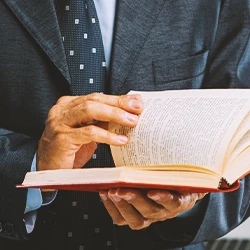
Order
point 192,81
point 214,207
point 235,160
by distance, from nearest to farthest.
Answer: point 235,160, point 214,207, point 192,81

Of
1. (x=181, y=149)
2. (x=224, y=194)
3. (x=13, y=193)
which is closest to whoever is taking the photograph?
(x=181, y=149)

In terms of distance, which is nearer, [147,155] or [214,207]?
[147,155]

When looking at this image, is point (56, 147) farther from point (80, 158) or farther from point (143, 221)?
point (143, 221)

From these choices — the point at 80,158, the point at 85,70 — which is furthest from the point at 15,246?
the point at 85,70

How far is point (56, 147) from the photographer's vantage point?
925 mm

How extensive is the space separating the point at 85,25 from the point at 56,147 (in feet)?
1.14

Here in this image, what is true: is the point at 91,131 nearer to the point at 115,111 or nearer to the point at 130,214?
Answer: the point at 115,111

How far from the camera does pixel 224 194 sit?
1.13 m

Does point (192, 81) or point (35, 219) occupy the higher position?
point (192, 81)

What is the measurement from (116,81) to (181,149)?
1.25 feet

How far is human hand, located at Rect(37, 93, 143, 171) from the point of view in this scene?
0.84 metres

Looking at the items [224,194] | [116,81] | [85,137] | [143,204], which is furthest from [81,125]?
[224,194]

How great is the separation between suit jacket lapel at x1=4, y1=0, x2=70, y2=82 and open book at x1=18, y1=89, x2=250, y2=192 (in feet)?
1.01

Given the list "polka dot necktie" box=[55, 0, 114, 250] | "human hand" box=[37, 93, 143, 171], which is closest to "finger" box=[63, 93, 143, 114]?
"human hand" box=[37, 93, 143, 171]
